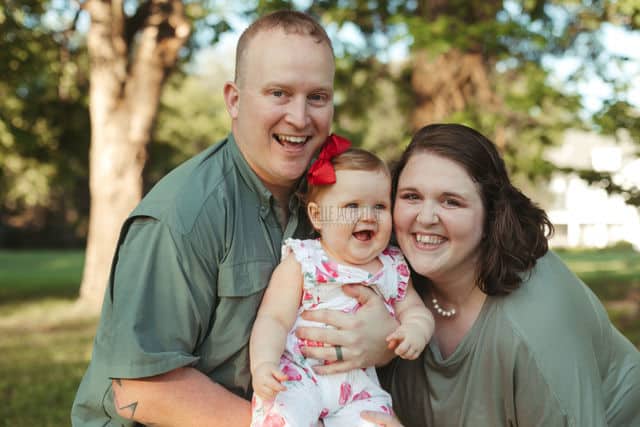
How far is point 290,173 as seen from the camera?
9.55 feet

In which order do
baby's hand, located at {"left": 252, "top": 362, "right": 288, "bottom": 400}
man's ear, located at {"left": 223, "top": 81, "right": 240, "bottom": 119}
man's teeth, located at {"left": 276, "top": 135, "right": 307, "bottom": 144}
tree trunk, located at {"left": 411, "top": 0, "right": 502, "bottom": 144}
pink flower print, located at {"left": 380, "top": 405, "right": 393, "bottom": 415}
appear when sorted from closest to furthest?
baby's hand, located at {"left": 252, "top": 362, "right": 288, "bottom": 400} → pink flower print, located at {"left": 380, "top": 405, "right": 393, "bottom": 415} → man's teeth, located at {"left": 276, "top": 135, "right": 307, "bottom": 144} → man's ear, located at {"left": 223, "top": 81, "right": 240, "bottom": 119} → tree trunk, located at {"left": 411, "top": 0, "right": 502, "bottom": 144}

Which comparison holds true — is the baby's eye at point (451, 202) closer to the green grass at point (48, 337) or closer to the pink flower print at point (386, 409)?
the pink flower print at point (386, 409)

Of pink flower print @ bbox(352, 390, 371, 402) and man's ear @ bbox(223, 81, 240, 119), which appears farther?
man's ear @ bbox(223, 81, 240, 119)

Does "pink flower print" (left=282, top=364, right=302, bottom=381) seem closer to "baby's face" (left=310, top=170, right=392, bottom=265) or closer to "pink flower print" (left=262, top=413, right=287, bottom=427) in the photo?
"pink flower print" (left=262, top=413, right=287, bottom=427)

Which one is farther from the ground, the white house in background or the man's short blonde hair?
the man's short blonde hair

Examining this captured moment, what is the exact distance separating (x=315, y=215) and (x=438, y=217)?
0.55m

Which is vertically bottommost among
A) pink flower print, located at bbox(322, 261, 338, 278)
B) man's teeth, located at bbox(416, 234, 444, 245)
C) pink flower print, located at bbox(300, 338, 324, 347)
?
pink flower print, located at bbox(300, 338, 324, 347)

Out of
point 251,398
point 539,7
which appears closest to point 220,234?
point 251,398

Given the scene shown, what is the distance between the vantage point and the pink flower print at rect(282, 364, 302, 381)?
2.71 m

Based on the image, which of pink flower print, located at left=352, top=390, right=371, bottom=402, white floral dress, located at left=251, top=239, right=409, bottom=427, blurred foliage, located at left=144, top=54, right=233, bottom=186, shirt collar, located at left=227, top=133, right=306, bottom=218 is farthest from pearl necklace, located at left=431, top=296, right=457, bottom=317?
blurred foliage, located at left=144, top=54, right=233, bottom=186

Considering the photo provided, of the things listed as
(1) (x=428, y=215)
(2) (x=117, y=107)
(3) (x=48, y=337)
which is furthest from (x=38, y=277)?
(1) (x=428, y=215)

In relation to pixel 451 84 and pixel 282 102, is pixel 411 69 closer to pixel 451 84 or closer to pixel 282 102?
pixel 451 84

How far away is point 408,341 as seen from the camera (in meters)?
2.70

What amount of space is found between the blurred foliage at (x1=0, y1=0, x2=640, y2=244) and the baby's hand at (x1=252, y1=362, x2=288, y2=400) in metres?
4.54
